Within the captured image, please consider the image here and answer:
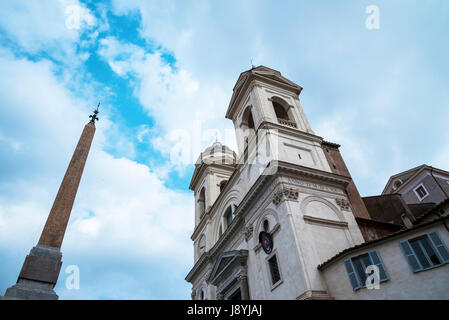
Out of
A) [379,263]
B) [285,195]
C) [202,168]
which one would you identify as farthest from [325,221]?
[202,168]

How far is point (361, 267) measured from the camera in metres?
11.9

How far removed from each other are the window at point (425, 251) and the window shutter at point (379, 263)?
944mm

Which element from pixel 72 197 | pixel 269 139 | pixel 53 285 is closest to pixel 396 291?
pixel 269 139

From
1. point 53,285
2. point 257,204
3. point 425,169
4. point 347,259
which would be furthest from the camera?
point 425,169

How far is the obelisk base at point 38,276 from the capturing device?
9.03 meters

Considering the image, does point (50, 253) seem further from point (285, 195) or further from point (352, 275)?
point (352, 275)

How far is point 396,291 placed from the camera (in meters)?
10.7

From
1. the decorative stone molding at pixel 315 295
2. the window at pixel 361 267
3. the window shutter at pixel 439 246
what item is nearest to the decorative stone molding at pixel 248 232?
the decorative stone molding at pixel 315 295

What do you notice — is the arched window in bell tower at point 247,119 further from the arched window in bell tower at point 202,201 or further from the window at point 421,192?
the window at point 421,192

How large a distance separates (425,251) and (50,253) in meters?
13.4

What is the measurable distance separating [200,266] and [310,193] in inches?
495
